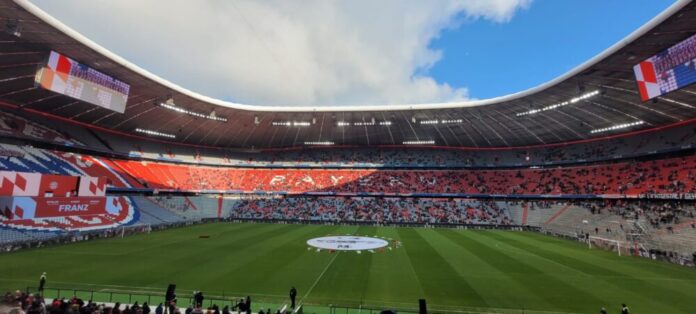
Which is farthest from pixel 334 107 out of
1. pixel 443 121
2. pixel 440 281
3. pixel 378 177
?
pixel 440 281

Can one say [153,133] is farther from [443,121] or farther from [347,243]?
[443,121]

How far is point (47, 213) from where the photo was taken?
91.9ft

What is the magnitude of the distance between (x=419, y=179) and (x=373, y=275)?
37229mm

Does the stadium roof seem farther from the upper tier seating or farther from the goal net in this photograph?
the goal net

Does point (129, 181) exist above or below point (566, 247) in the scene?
above

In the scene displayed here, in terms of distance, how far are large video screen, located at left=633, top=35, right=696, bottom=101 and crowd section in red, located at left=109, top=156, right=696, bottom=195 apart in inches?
878

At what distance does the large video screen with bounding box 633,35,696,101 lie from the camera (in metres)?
17.0

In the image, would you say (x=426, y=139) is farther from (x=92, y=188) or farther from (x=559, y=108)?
(x=92, y=188)

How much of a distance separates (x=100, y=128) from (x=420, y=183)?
158 feet

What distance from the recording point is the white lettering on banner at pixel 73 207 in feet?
94.8

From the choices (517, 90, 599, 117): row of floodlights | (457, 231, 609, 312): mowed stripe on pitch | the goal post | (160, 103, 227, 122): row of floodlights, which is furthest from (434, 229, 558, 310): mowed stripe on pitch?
(160, 103, 227, 122): row of floodlights

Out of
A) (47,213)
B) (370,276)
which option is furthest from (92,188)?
(370,276)

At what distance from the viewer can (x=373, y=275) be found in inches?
704

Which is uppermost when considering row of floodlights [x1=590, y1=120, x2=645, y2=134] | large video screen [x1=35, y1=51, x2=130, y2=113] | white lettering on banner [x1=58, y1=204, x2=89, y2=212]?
row of floodlights [x1=590, y1=120, x2=645, y2=134]
